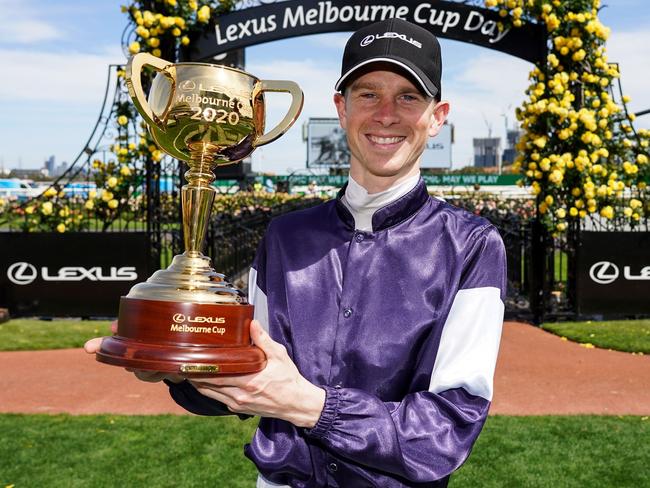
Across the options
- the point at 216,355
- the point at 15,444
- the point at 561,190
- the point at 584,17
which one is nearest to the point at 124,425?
the point at 15,444

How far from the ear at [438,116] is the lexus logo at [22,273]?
9.43 metres

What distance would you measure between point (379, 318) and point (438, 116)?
23.9 inches

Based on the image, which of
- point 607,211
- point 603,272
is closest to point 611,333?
point 603,272

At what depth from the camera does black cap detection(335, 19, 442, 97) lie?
1.76 meters

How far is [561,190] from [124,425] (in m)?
6.97

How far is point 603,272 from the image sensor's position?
10203 millimetres

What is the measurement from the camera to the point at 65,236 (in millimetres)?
10234

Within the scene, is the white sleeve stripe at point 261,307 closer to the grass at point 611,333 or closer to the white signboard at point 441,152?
the grass at point 611,333

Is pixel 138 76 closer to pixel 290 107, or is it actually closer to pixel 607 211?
pixel 290 107

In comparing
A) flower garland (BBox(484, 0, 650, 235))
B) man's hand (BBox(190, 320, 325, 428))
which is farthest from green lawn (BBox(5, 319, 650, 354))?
man's hand (BBox(190, 320, 325, 428))

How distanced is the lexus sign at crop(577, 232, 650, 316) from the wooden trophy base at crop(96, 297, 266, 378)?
365 inches

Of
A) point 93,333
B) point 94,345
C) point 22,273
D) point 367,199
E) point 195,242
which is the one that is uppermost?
point 367,199

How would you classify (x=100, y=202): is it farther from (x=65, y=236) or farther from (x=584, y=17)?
(x=584, y=17)

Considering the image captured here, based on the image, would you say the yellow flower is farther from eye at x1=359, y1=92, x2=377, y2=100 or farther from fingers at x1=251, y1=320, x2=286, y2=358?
fingers at x1=251, y1=320, x2=286, y2=358
